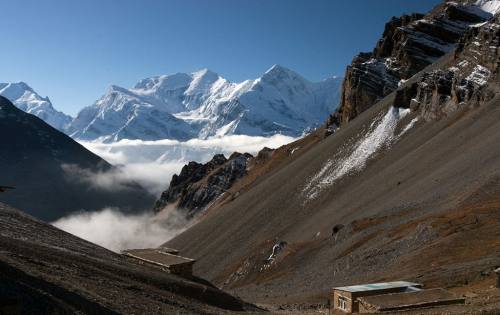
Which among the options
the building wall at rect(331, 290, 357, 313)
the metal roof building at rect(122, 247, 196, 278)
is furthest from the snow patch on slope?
the building wall at rect(331, 290, 357, 313)

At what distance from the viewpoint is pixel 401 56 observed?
151 metres

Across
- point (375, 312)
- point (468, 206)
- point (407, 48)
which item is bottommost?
point (375, 312)

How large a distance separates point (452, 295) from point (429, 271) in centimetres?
798

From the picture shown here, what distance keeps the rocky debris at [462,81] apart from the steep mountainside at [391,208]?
0.76ft

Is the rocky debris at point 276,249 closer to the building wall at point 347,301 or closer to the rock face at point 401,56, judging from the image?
the building wall at point 347,301

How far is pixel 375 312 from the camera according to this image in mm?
30141

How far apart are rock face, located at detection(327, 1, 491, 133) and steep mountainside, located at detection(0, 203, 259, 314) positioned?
110621 millimetres

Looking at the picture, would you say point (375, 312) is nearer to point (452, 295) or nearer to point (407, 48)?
point (452, 295)

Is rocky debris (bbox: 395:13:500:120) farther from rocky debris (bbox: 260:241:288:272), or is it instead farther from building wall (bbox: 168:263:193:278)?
building wall (bbox: 168:263:193:278)

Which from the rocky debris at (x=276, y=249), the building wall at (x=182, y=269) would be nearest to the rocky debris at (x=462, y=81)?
the rocky debris at (x=276, y=249)

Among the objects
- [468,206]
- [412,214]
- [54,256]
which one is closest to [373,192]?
[412,214]

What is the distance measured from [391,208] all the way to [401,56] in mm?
93778

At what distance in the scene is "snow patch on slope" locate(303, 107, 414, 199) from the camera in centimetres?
9831

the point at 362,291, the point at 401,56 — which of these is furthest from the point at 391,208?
the point at 401,56
